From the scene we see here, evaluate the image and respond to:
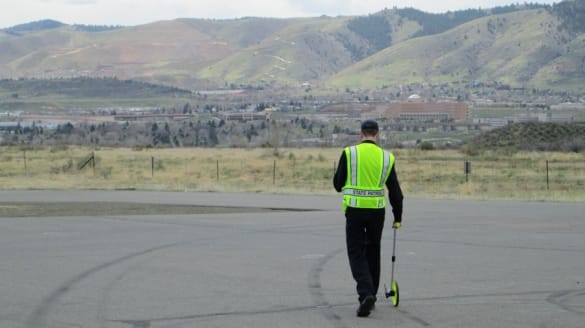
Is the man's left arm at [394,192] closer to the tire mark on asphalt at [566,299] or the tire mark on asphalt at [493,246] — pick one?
the tire mark on asphalt at [566,299]

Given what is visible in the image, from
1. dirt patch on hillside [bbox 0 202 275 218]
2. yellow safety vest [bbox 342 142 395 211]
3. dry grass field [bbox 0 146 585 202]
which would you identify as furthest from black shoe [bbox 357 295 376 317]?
dry grass field [bbox 0 146 585 202]

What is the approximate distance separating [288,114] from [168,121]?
887 inches

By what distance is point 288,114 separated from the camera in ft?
463

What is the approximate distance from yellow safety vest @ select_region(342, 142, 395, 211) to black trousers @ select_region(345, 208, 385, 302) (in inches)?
4.0

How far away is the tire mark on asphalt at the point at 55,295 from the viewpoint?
970cm

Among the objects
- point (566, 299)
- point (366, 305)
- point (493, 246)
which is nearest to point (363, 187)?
point (366, 305)

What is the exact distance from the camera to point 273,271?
13.4 metres

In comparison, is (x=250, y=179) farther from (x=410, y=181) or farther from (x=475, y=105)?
(x=475, y=105)

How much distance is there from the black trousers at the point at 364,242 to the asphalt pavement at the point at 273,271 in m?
0.42

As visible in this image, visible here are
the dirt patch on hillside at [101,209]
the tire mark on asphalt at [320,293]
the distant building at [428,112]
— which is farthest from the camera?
the distant building at [428,112]

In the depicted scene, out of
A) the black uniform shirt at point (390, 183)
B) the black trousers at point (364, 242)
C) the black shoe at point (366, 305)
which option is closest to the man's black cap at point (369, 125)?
the black uniform shirt at point (390, 183)

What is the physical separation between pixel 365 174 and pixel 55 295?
12.1 ft

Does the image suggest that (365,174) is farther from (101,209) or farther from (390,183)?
(101,209)

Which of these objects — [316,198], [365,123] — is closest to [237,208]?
[316,198]
